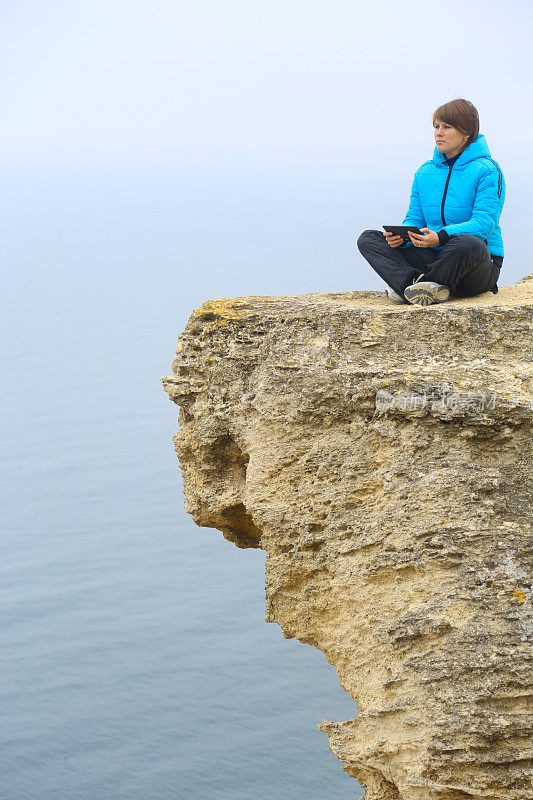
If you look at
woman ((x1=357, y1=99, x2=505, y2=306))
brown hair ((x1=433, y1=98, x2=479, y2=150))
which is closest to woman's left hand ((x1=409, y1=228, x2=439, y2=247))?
woman ((x1=357, y1=99, x2=505, y2=306))

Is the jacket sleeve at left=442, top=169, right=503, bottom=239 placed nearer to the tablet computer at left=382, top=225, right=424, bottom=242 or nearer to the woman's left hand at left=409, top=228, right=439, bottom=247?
the woman's left hand at left=409, top=228, right=439, bottom=247

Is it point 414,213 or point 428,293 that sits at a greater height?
point 414,213

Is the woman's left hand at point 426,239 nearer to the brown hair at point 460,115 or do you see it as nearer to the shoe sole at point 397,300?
the shoe sole at point 397,300

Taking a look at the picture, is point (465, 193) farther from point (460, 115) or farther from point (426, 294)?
point (426, 294)

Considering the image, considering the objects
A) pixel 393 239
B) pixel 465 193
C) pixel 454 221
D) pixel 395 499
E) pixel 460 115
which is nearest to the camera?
pixel 395 499

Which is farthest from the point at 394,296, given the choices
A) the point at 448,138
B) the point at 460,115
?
the point at 460,115

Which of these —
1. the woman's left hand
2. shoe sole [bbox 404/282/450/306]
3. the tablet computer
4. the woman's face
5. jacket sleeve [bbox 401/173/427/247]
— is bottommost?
shoe sole [bbox 404/282/450/306]

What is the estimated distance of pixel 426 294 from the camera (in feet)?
18.1

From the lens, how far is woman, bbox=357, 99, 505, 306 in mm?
5459

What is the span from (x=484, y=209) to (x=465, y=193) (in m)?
0.17

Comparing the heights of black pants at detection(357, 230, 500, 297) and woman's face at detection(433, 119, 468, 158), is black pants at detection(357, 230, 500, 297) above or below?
below

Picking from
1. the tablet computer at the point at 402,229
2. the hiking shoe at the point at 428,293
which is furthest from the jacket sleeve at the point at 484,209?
the hiking shoe at the point at 428,293

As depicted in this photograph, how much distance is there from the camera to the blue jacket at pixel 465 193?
216 inches

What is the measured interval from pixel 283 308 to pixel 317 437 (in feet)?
3.13
